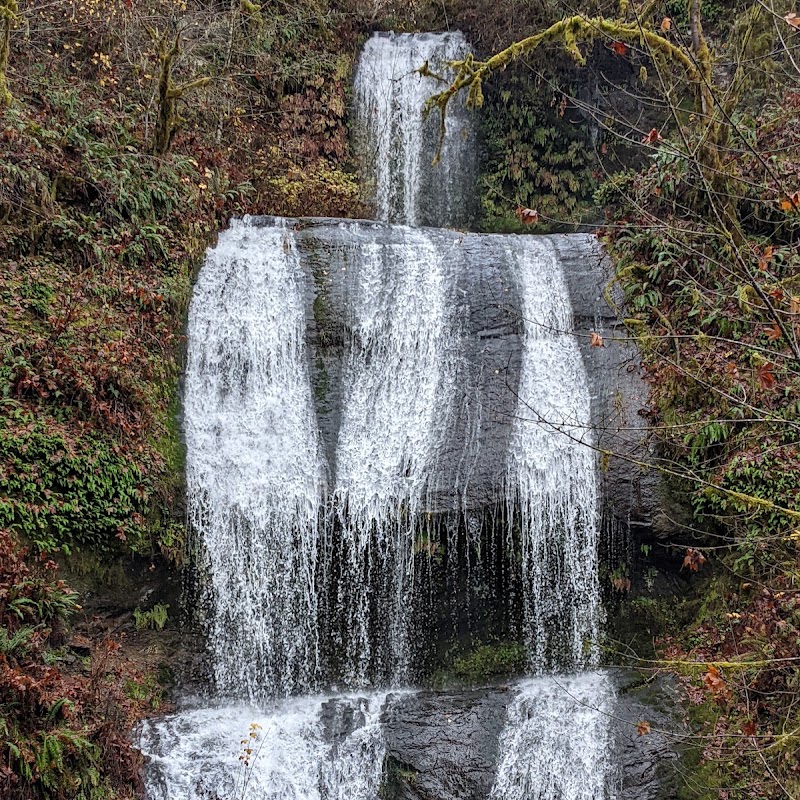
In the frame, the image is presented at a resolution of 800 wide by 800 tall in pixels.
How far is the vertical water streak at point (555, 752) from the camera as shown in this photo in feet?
25.8

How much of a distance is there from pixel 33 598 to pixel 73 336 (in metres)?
3.08

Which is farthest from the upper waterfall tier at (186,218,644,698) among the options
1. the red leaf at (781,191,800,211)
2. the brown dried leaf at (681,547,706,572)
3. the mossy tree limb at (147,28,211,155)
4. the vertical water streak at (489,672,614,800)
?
the red leaf at (781,191,800,211)

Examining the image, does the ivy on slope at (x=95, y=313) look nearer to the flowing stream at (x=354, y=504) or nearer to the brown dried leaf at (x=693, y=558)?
the flowing stream at (x=354, y=504)

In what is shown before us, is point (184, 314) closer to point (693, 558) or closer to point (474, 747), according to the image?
point (474, 747)

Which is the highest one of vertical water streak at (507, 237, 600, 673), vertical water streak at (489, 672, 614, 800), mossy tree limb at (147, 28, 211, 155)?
mossy tree limb at (147, 28, 211, 155)

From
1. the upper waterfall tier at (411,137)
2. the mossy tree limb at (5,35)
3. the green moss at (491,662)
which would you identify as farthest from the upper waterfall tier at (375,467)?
the upper waterfall tier at (411,137)

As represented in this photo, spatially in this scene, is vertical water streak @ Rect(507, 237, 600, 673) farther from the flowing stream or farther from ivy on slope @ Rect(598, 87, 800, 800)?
ivy on slope @ Rect(598, 87, 800, 800)

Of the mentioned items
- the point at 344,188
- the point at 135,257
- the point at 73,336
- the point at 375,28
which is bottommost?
the point at 73,336

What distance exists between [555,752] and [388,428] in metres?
Answer: 4.30

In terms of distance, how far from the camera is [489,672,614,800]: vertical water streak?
7871 mm

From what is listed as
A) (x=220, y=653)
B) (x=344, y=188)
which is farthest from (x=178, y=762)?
(x=344, y=188)

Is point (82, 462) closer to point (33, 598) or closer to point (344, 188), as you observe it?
point (33, 598)

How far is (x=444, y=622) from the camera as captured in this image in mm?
9258

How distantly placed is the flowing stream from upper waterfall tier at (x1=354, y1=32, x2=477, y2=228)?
454 centimetres
